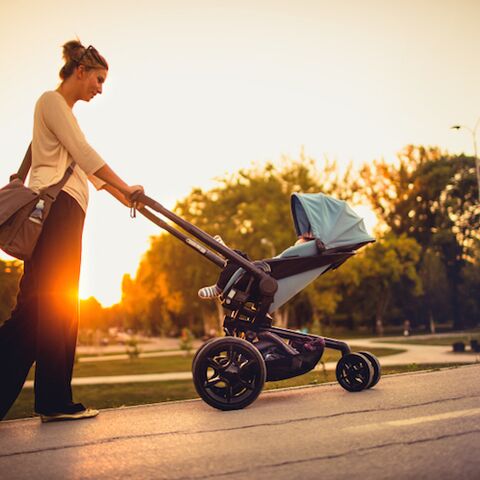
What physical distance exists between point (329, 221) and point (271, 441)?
8.01 feet

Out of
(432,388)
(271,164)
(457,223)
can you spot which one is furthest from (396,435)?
(457,223)

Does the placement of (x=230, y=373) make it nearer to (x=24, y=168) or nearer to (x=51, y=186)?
(x=51, y=186)

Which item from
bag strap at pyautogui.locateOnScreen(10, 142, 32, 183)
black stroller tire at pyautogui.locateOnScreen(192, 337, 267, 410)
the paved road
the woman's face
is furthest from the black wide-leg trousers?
black stroller tire at pyautogui.locateOnScreen(192, 337, 267, 410)

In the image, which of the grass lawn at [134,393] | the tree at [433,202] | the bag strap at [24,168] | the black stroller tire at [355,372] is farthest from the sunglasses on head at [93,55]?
the tree at [433,202]

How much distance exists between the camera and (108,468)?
2902 mm

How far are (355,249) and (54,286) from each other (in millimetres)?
2470

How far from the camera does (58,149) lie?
14.5 ft

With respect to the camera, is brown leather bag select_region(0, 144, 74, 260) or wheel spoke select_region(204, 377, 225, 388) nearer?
brown leather bag select_region(0, 144, 74, 260)

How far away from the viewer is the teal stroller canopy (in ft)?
17.1

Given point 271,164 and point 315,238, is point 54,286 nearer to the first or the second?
point 315,238

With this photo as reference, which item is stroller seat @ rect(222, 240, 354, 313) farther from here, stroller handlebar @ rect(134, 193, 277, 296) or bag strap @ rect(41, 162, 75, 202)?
bag strap @ rect(41, 162, 75, 202)

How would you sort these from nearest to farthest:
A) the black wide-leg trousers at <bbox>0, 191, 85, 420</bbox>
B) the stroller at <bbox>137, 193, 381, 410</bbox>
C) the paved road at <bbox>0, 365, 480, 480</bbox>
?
1. the paved road at <bbox>0, 365, 480, 480</bbox>
2. the black wide-leg trousers at <bbox>0, 191, 85, 420</bbox>
3. the stroller at <bbox>137, 193, 381, 410</bbox>

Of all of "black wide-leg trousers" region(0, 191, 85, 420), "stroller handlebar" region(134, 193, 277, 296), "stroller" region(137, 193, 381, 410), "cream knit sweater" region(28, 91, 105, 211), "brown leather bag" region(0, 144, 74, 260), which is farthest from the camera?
"stroller handlebar" region(134, 193, 277, 296)

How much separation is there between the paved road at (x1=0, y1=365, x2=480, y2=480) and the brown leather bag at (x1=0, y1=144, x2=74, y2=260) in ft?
3.79
